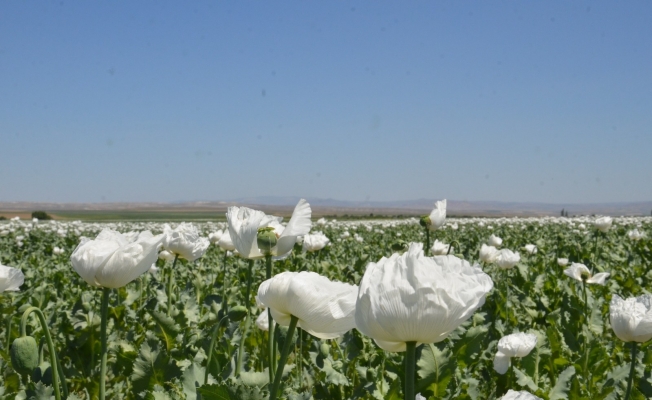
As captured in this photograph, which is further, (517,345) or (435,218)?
(435,218)

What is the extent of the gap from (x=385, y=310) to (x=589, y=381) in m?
2.43

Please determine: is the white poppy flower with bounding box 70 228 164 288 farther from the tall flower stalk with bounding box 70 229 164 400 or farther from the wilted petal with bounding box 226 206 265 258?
the wilted petal with bounding box 226 206 265 258

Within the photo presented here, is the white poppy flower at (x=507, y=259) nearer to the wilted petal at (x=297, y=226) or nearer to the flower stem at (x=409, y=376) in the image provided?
the wilted petal at (x=297, y=226)

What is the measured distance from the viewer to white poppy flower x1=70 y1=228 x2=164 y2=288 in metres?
1.72

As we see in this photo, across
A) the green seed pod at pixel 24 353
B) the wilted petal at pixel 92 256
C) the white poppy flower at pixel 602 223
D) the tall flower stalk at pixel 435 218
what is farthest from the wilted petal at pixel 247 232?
the white poppy flower at pixel 602 223

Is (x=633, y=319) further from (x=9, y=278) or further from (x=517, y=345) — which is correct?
(x=9, y=278)

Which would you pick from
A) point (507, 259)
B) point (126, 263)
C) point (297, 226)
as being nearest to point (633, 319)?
point (297, 226)

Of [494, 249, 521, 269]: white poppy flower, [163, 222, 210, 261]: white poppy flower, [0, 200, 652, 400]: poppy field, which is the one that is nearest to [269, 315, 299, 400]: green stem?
[0, 200, 652, 400]: poppy field

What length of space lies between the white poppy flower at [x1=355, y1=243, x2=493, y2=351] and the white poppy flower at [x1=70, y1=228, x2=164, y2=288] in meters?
0.89

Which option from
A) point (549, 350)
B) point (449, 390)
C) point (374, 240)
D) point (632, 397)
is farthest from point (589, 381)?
point (374, 240)

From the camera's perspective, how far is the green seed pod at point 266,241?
1762 millimetres

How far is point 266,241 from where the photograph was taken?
1762 millimetres

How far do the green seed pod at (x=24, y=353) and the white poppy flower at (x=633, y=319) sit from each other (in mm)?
1943

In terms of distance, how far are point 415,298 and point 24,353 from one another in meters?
1.12
